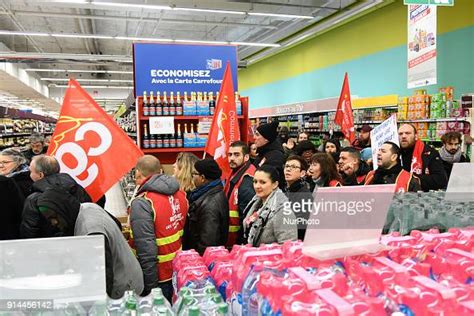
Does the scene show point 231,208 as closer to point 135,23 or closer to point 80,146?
point 80,146

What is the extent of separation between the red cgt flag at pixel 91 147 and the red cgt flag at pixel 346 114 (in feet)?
16.9

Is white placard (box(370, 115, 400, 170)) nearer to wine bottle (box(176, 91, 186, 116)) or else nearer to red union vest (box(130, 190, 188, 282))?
red union vest (box(130, 190, 188, 282))

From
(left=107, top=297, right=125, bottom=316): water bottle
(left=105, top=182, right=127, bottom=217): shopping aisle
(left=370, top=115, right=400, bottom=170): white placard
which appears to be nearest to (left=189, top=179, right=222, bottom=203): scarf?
(left=370, top=115, right=400, bottom=170): white placard

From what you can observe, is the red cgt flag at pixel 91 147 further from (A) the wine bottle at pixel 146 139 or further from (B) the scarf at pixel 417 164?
(B) the scarf at pixel 417 164

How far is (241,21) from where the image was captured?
14.9 m

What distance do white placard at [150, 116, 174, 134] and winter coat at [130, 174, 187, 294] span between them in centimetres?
268

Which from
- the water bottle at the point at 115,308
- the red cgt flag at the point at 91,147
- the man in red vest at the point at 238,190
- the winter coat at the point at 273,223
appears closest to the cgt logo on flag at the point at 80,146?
the red cgt flag at the point at 91,147

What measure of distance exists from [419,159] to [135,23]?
42.0 ft

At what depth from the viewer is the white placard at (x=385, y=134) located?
4.03 meters

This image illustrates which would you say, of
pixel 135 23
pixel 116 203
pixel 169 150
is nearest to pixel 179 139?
pixel 169 150

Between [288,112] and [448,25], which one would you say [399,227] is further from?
[288,112]

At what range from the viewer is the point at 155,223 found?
3.08 m

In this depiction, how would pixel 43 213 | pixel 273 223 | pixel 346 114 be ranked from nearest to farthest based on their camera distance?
pixel 43 213
pixel 273 223
pixel 346 114

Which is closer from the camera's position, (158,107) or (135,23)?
(158,107)
